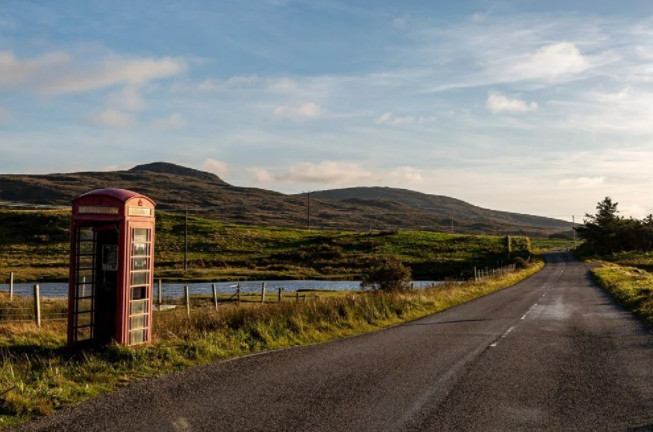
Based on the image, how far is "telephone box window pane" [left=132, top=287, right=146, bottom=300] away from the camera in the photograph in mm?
12542

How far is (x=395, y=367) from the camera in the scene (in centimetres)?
1151

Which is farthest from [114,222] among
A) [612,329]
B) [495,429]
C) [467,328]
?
[612,329]

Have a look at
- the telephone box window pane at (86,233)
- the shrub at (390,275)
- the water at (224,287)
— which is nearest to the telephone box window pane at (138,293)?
the telephone box window pane at (86,233)

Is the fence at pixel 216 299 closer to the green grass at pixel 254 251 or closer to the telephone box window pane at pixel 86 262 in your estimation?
the telephone box window pane at pixel 86 262

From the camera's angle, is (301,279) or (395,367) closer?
(395,367)

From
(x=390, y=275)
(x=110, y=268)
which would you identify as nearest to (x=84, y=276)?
(x=110, y=268)

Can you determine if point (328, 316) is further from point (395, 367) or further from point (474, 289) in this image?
point (474, 289)

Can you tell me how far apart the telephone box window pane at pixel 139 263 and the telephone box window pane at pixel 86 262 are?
1178 mm

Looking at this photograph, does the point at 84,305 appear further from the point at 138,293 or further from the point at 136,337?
the point at 136,337

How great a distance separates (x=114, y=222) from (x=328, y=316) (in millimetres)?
7764

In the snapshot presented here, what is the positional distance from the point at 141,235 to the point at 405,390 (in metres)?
7.18

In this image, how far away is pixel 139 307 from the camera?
496 inches

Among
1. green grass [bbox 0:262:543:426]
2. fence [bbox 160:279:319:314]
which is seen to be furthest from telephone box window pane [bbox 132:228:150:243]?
fence [bbox 160:279:319:314]

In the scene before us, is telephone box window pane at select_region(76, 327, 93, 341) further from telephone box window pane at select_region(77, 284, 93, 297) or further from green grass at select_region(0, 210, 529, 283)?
green grass at select_region(0, 210, 529, 283)
